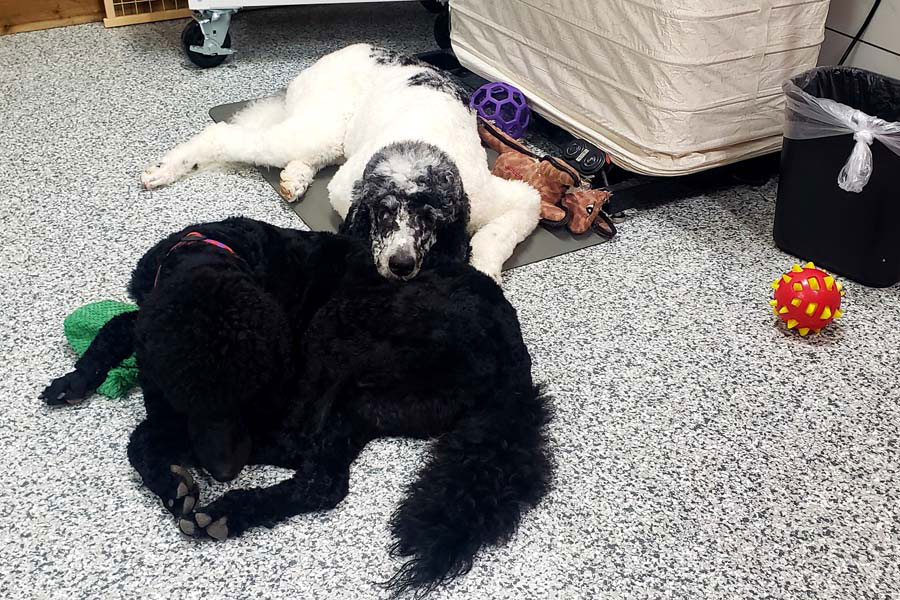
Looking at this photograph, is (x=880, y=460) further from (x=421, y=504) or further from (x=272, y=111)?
(x=272, y=111)

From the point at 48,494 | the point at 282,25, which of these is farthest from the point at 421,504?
the point at 282,25

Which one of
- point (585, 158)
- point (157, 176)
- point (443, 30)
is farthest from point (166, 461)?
point (443, 30)

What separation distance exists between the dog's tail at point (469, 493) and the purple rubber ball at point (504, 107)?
1360mm

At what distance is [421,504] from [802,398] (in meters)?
0.90

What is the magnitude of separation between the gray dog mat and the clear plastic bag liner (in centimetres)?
59

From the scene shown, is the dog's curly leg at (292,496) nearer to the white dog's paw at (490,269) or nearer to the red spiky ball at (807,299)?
the white dog's paw at (490,269)

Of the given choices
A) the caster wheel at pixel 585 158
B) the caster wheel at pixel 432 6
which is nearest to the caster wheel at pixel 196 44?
the caster wheel at pixel 432 6

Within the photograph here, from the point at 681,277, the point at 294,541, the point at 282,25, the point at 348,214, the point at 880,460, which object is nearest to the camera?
the point at 294,541

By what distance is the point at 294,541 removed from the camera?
4.31 feet

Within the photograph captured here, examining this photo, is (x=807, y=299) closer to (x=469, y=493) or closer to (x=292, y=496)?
(x=469, y=493)

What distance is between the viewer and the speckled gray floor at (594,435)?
1275mm

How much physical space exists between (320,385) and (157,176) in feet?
4.02

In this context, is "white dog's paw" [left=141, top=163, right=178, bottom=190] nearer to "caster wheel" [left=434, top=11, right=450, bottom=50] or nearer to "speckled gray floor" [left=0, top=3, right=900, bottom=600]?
"speckled gray floor" [left=0, top=3, right=900, bottom=600]

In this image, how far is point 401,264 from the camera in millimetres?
1694
